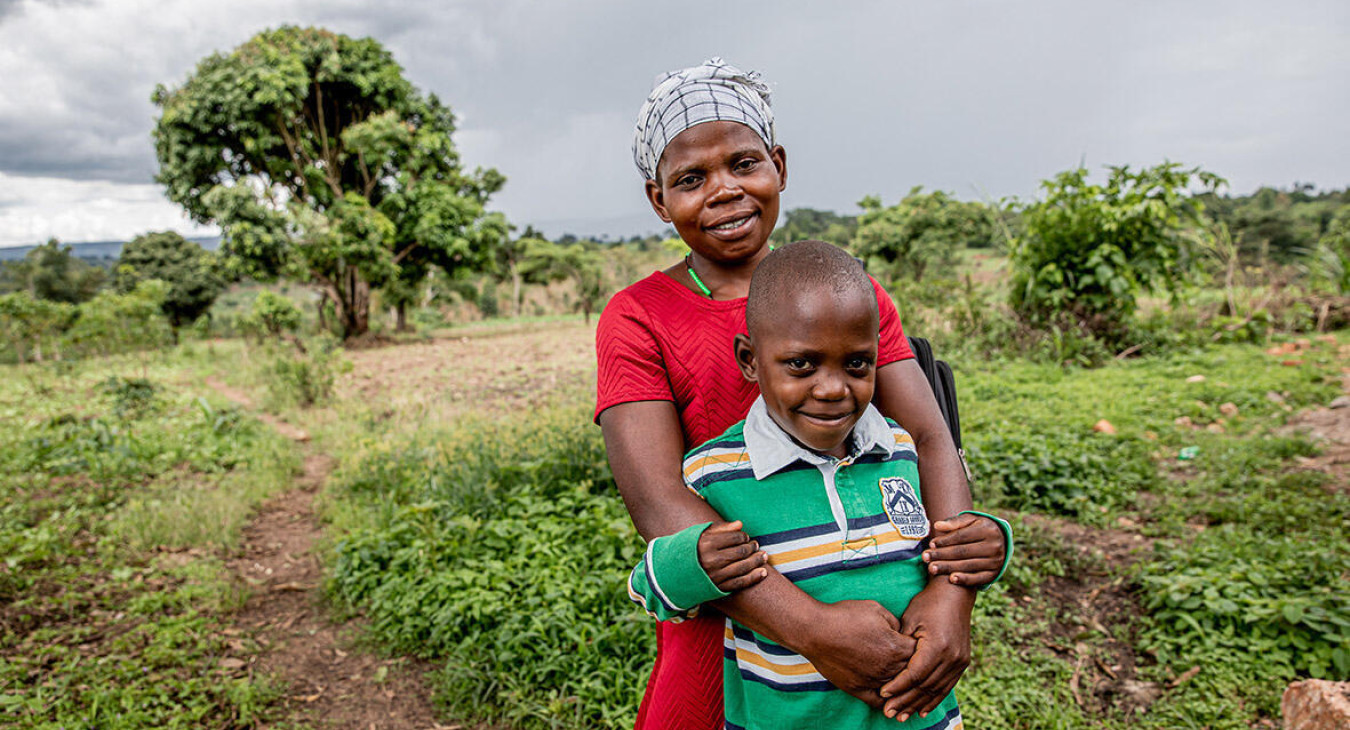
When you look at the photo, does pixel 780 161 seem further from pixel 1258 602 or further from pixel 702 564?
pixel 1258 602

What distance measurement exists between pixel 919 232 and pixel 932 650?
72.9 ft

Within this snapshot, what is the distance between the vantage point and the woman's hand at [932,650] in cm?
110

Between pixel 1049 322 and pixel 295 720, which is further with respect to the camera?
pixel 1049 322

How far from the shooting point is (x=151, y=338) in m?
11.5

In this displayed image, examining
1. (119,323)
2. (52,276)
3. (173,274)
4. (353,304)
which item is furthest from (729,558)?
(52,276)

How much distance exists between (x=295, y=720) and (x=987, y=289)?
883cm

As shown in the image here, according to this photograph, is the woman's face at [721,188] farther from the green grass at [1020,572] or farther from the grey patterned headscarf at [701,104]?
the green grass at [1020,572]

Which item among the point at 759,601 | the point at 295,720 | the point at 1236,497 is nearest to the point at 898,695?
the point at 759,601

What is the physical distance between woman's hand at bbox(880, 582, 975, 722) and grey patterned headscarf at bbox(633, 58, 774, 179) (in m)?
0.86

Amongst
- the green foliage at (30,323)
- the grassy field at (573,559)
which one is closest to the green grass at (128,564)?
the grassy field at (573,559)

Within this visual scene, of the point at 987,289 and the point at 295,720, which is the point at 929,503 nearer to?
the point at 295,720

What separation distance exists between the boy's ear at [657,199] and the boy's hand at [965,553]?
2.46 ft

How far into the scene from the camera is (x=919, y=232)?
71.5 ft

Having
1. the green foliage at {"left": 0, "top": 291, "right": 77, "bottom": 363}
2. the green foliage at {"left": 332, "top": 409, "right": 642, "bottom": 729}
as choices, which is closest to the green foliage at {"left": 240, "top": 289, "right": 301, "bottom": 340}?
the green foliage at {"left": 0, "top": 291, "right": 77, "bottom": 363}
